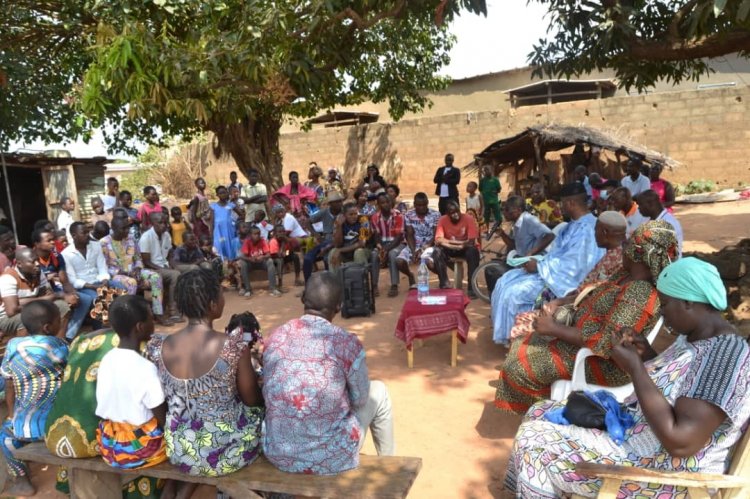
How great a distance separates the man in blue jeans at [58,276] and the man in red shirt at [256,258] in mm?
2264

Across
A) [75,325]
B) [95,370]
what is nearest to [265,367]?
[95,370]

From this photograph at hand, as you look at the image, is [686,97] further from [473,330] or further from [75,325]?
[75,325]

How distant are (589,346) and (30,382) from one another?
325 centimetres

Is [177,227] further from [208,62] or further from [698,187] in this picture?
[698,187]

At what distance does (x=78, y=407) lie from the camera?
9.69 feet

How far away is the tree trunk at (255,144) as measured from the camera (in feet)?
42.6

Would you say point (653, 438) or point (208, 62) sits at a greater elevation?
point (208, 62)

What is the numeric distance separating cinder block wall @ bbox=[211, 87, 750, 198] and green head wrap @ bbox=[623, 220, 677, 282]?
40.6 ft

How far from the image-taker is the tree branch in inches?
208

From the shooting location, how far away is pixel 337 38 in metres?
6.31

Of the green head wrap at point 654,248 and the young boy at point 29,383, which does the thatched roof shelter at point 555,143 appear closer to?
the green head wrap at point 654,248

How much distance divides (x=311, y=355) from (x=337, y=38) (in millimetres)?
4712

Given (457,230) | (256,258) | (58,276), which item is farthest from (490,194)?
(58,276)

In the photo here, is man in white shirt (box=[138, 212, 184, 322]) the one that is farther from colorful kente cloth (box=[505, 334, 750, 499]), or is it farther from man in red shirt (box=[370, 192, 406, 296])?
colorful kente cloth (box=[505, 334, 750, 499])
